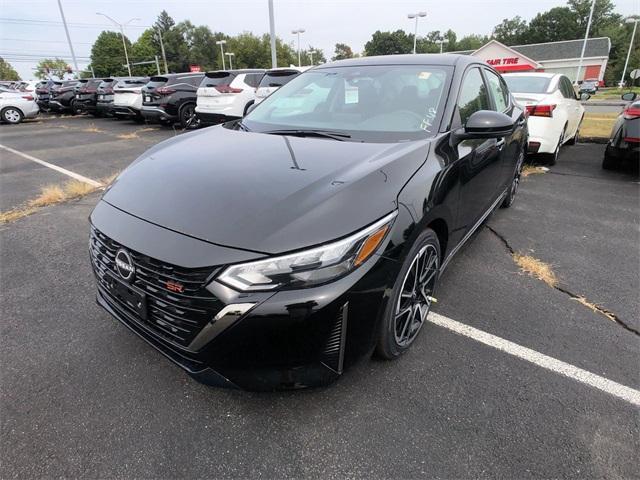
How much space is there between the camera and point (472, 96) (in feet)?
9.80

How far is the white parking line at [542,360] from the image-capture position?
2.05 meters

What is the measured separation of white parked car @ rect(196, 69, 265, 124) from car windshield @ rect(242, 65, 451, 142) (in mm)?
→ 7849

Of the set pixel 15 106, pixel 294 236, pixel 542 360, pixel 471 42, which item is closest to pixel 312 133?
pixel 294 236

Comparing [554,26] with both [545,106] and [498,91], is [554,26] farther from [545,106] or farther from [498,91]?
[498,91]

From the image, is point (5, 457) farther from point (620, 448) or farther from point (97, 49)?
point (97, 49)

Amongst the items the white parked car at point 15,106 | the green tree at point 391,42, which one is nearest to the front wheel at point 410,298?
the white parked car at point 15,106

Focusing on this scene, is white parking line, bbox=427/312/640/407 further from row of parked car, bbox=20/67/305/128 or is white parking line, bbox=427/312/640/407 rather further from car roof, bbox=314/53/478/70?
row of parked car, bbox=20/67/305/128

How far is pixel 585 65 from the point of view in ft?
186

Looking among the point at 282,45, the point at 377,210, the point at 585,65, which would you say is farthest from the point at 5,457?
the point at 282,45

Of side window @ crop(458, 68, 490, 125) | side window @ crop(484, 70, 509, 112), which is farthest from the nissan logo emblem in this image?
side window @ crop(484, 70, 509, 112)

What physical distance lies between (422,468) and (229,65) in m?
96.8

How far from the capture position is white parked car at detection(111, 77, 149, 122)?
544 inches

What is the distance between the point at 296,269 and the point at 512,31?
110m

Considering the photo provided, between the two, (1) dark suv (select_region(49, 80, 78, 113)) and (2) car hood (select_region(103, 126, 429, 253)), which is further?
(1) dark suv (select_region(49, 80, 78, 113))
